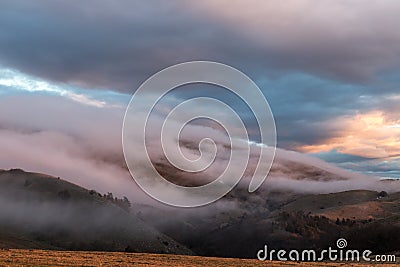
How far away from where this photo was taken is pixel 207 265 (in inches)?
1811

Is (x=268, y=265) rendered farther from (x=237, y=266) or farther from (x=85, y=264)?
(x=85, y=264)

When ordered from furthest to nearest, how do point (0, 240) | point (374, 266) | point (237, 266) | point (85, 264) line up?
1. point (0, 240)
2. point (374, 266)
3. point (237, 266)
4. point (85, 264)

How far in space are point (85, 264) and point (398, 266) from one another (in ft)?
111

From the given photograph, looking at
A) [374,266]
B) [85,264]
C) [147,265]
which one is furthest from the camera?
[374,266]

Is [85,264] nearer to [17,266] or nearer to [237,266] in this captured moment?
[17,266]

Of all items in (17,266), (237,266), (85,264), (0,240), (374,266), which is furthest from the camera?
(0,240)

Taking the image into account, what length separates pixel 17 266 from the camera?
32.8m

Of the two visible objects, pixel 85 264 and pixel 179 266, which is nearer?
pixel 85 264

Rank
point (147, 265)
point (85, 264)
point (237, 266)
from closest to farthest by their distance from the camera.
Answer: point (85, 264) → point (147, 265) → point (237, 266)

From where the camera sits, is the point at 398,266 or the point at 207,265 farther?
the point at 398,266

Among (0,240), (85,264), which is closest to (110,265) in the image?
(85,264)

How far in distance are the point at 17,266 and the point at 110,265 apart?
8000 mm

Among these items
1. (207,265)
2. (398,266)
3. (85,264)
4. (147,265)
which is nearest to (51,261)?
(85,264)

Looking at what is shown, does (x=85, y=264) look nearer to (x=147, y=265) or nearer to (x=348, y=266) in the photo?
(x=147, y=265)
